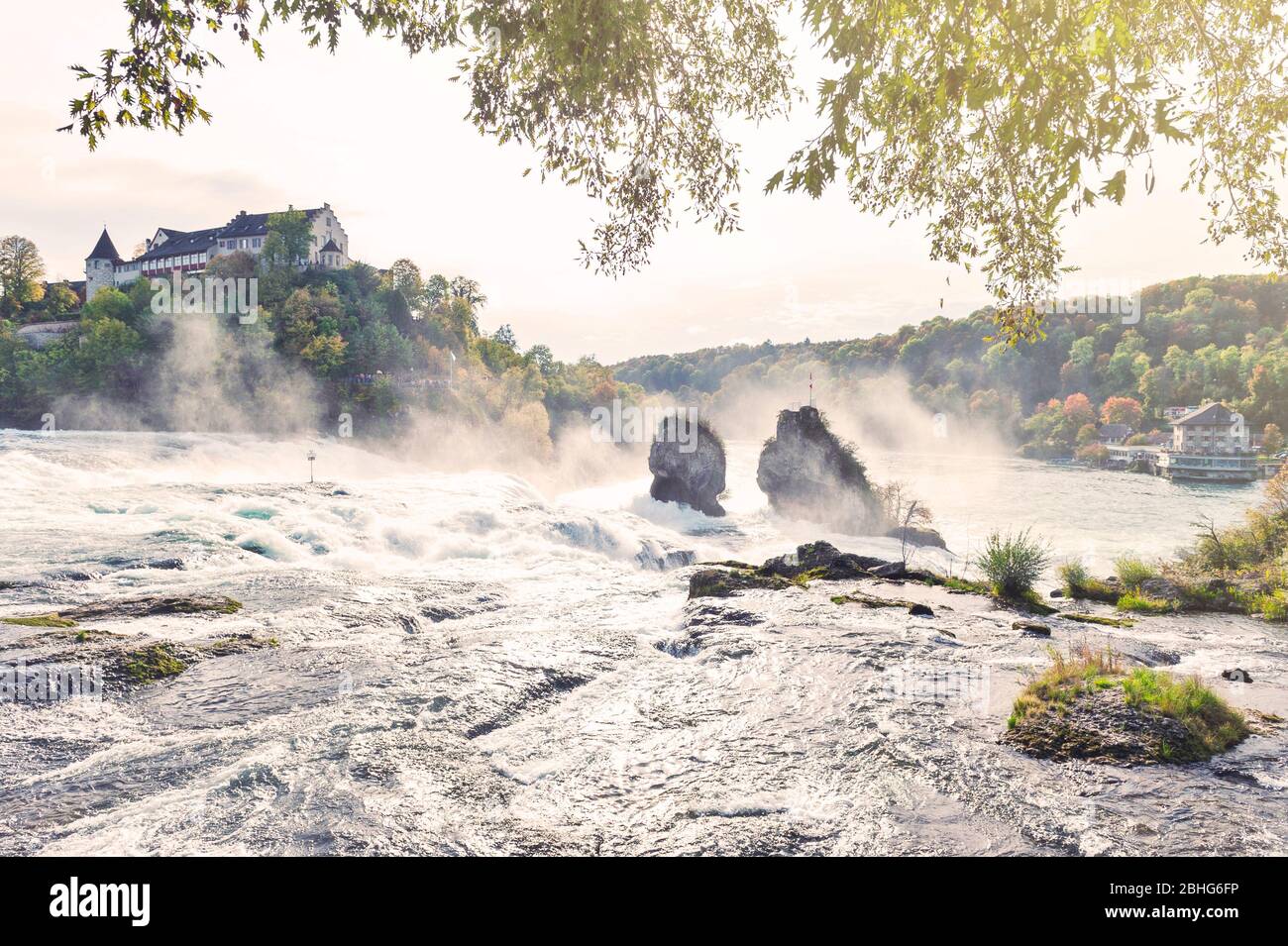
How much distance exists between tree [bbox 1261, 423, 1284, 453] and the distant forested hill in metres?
4.22

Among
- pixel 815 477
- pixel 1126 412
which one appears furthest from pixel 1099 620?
pixel 1126 412

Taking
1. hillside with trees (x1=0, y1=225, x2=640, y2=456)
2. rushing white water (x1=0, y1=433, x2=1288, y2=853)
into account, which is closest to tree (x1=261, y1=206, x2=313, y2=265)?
hillside with trees (x1=0, y1=225, x2=640, y2=456)

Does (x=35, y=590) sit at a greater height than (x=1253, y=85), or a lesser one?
lesser

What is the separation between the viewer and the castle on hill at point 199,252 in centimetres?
9400

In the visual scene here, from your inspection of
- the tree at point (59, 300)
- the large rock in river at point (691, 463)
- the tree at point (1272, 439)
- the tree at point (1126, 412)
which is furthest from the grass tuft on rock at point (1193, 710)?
the tree at point (1126, 412)

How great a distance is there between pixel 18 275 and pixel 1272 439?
16822 centimetres

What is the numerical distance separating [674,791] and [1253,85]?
10.8m

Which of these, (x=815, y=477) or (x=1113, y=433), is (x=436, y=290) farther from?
(x=1113, y=433)

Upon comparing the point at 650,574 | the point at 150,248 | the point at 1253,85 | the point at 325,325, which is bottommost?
the point at 650,574

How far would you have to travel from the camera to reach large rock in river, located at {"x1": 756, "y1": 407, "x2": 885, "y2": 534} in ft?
164

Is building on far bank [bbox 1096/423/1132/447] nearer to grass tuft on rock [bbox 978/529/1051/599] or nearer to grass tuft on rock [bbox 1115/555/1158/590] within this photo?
grass tuft on rock [bbox 1115/555/1158/590]

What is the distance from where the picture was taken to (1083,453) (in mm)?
106750
